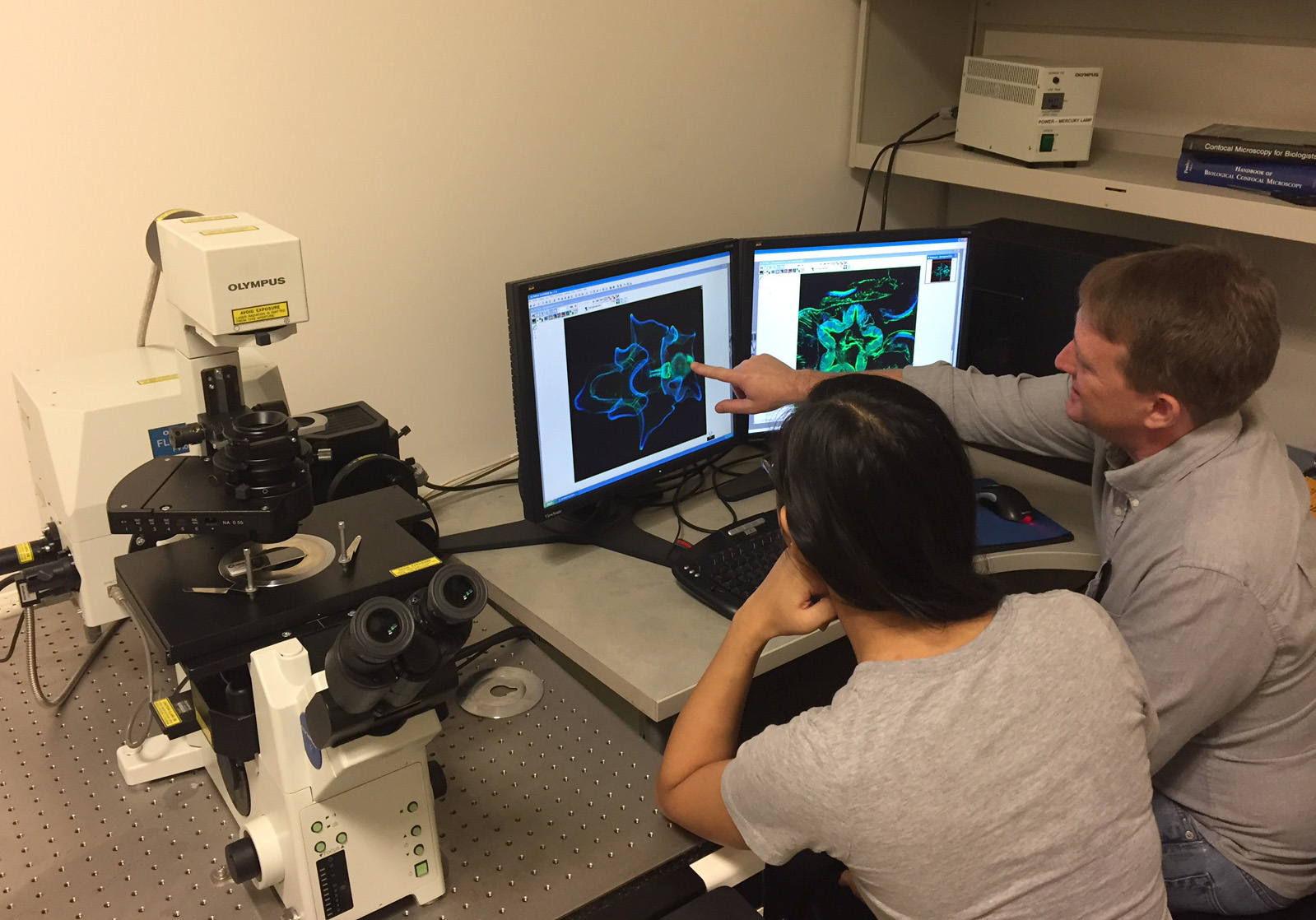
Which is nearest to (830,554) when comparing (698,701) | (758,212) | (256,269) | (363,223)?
(698,701)

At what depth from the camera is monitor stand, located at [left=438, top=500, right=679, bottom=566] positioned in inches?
65.0

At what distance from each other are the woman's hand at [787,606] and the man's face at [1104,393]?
51cm

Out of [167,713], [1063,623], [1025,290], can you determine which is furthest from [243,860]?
[1025,290]

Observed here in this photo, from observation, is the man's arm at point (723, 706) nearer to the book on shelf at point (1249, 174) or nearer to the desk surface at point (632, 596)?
the desk surface at point (632, 596)

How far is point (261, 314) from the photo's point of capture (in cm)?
101

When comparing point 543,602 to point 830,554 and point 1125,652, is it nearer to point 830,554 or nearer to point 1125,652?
point 830,554

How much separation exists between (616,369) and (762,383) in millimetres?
271

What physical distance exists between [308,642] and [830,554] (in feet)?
1.74

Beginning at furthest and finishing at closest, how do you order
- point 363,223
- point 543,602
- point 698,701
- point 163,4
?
point 363,223
point 543,602
point 163,4
point 698,701

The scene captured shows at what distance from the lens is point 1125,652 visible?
1.04m

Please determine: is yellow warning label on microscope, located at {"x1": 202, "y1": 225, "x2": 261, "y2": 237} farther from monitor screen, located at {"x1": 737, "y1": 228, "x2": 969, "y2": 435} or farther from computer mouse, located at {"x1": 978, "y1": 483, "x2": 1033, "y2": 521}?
computer mouse, located at {"x1": 978, "y1": 483, "x2": 1033, "y2": 521}

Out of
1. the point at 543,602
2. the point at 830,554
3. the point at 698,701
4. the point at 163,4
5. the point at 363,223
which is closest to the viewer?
the point at 830,554

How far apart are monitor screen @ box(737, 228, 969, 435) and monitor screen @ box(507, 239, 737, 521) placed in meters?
0.08

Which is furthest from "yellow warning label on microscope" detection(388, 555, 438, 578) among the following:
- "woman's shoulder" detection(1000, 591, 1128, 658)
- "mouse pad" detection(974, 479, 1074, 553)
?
"mouse pad" detection(974, 479, 1074, 553)
